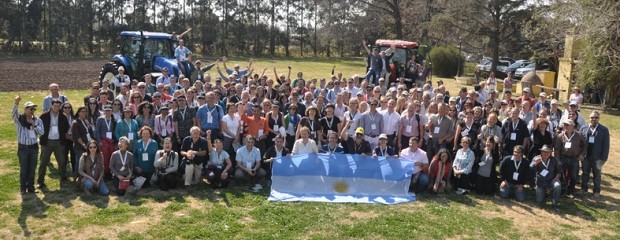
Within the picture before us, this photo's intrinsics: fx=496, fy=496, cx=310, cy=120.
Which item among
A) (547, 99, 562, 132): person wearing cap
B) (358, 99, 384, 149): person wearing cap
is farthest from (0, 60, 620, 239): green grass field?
(547, 99, 562, 132): person wearing cap

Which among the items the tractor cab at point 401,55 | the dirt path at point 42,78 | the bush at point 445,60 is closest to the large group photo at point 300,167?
the tractor cab at point 401,55

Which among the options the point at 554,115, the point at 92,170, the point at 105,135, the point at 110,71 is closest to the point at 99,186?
the point at 92,170

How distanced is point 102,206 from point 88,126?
1.74m

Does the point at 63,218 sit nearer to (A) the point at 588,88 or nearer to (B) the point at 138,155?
(B) the point at 138,155

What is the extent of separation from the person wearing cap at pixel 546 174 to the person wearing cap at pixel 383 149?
2.49 m

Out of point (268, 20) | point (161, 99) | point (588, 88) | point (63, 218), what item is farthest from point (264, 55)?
point (63, 218)

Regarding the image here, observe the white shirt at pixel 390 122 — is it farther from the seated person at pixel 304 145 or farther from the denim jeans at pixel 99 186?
the denim jeans at pixel 99 186

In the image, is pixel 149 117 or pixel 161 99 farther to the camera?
pixel 161 99

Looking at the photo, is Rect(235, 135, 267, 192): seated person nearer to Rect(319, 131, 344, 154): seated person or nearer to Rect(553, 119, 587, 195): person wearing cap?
Rect(319, 131, 344, 154): seated person

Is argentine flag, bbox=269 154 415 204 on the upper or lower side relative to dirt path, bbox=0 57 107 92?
lower

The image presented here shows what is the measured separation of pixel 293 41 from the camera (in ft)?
186

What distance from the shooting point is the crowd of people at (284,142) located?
8430 mm

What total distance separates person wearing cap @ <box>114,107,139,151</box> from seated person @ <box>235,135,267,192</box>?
186cm

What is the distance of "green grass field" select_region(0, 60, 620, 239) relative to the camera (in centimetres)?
679
